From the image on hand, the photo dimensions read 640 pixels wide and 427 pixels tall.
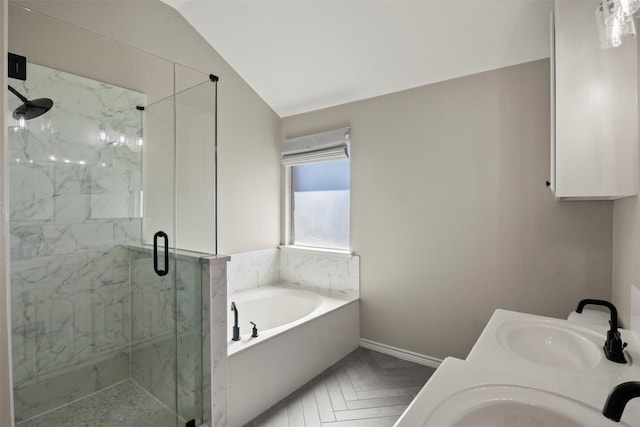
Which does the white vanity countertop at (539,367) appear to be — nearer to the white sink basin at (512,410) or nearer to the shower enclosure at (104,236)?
the white sink basin at (512,410)

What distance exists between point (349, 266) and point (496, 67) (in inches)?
79.9

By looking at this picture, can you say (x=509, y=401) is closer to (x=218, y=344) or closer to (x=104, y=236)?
(x=218, y=344)

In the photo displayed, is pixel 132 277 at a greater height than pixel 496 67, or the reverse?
pixel 496 67

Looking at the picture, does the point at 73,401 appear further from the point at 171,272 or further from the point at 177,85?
the point at 177,85

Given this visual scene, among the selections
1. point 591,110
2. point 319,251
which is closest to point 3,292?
point 591,110

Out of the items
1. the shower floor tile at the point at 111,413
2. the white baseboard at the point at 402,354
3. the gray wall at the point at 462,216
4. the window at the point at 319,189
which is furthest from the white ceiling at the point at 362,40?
the shower floor tile at the point at 111,413

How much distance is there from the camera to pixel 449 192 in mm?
2617

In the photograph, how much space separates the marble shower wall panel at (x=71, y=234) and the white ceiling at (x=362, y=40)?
3.48ft

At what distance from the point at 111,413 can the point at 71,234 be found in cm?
114

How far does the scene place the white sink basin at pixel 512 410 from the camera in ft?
2.64

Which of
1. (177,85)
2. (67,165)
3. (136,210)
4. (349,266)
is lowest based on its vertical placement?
(349,266)

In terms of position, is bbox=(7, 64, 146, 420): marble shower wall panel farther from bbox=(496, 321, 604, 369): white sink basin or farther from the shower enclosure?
bbox=(496, 321, 604, 369): white sink basin

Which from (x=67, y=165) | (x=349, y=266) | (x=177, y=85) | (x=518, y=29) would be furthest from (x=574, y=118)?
(x=67, y=165)

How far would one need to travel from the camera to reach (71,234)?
213cm
